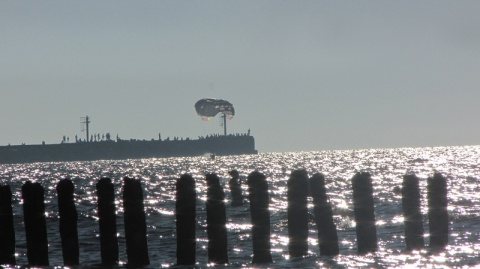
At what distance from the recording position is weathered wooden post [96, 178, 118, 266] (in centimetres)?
1584

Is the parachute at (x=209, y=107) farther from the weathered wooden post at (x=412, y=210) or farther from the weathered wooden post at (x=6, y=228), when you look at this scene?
the weathered wooden post at (x=6, y=228)

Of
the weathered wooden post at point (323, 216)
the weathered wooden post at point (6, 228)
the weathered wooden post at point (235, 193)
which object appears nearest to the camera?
the weathered wooden post at point (6, 228)

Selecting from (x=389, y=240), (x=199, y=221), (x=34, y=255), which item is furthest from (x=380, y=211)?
(x=34, y=255)

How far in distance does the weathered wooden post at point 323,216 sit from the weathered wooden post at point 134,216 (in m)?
3.41

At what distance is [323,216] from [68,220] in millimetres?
4881

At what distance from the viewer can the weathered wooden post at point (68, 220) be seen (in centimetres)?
1588

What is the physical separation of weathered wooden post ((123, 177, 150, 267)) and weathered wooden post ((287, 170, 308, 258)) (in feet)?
9.35

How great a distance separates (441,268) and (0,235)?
822cm

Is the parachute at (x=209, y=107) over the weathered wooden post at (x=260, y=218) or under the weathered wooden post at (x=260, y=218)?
over

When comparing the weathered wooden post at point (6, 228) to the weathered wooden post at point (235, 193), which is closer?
the weathered wooden post at point (6, 228)

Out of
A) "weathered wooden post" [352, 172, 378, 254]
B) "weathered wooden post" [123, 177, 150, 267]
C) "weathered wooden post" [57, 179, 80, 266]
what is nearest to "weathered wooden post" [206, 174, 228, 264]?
"weathered wooden post" [123, 177, 150, 267]

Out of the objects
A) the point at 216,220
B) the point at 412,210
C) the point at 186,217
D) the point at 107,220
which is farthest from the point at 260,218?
the point at 412,210

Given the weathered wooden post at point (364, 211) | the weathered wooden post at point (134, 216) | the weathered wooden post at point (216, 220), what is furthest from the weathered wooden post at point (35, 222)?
the weathered wooden post at point (364, 211)

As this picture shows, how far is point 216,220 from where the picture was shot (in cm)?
1608
